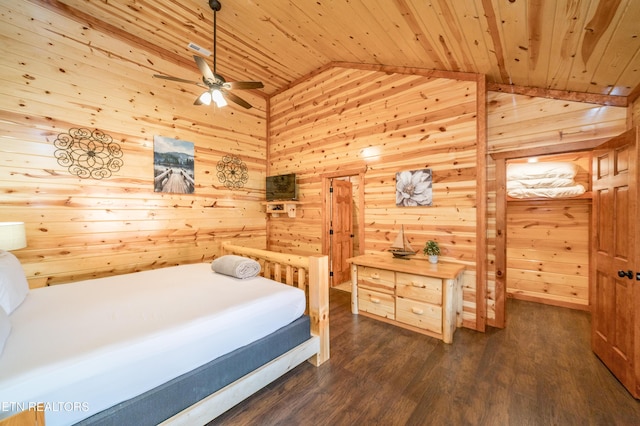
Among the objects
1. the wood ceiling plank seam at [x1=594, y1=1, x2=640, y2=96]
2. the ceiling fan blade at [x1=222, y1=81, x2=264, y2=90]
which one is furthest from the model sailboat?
the ceiling fan blade at [x1=222, y1=81, x2=264, y2=90]

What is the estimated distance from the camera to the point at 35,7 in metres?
2.92

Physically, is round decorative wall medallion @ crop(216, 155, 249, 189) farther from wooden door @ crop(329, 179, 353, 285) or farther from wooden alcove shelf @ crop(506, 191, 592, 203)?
wooden alcove shelf @ crop(506, 191, 592, 203)

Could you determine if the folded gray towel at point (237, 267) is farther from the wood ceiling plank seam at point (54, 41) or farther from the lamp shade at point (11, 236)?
the wood ceiling plank seam at point (54, 41)

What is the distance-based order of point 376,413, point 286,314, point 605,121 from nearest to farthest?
point 376,413
point 286,314
point 605,121

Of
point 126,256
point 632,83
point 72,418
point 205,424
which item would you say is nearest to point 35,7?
point 126,256

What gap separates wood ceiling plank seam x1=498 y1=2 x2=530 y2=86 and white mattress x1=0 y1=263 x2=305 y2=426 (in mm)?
2723

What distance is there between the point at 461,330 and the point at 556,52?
2887 mm

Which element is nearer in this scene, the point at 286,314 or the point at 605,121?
the point at 286,314

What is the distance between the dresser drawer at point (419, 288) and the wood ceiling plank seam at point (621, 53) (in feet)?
7.50

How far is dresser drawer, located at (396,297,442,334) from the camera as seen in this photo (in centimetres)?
268

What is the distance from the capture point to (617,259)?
81.1 inches

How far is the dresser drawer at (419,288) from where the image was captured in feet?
8.82

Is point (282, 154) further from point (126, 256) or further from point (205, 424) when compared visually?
point (205, 424)

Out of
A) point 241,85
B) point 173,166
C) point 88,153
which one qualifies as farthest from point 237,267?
point 88,153
